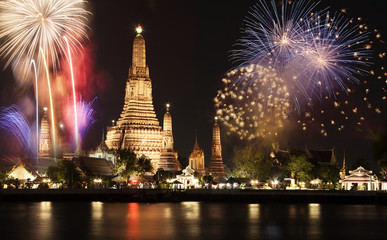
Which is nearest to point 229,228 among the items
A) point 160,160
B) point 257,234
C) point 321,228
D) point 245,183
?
point 257,234

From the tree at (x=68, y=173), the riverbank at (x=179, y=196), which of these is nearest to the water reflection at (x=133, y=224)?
the riverbank at (x=179, y=196)

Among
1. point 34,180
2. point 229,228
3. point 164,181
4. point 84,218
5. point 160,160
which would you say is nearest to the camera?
point 229,228

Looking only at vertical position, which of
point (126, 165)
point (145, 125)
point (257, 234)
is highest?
point (145, 125)

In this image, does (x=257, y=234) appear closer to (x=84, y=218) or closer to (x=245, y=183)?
(x=84, y=218)

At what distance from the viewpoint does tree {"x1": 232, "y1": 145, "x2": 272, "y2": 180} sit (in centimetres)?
9544

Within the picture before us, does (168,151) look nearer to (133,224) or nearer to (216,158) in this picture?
(216,158)

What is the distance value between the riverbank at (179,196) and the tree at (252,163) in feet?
53.0

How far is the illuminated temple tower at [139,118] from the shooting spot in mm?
110125

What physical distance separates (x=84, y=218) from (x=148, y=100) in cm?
6548

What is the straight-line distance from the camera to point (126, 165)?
3748 inches

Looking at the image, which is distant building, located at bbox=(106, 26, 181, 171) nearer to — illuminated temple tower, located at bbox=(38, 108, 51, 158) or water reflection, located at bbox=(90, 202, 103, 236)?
illuminated temple tower, located at bbox=(38, 108, 51, 158)

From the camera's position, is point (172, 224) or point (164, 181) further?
point (164, 181)

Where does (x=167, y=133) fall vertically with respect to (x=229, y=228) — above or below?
above

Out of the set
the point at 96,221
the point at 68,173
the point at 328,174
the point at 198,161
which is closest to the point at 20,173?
the point at 68,173
